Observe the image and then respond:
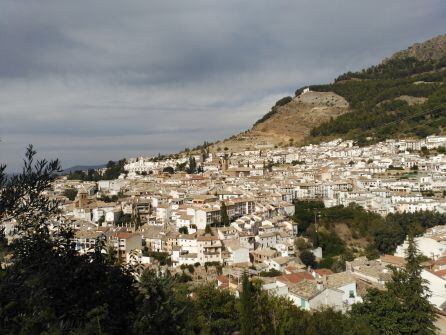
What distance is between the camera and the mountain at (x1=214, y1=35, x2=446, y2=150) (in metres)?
65.2

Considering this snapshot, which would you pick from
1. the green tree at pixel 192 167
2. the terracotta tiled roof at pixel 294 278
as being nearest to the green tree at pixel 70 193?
the green tree at pixel 192 167

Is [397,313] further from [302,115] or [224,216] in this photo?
[302,115]

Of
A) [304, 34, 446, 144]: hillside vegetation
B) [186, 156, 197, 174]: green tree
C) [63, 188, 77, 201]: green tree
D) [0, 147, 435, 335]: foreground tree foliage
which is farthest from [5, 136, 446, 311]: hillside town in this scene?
[304, 34, 446, 144]: hillside vegetation

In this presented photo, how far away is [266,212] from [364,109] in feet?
167

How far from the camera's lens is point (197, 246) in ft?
87.8

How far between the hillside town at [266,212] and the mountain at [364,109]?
8258 millimetres

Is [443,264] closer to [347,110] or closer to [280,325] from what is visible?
[280,325]

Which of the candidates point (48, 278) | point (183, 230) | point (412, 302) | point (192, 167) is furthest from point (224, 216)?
point (192, 167)

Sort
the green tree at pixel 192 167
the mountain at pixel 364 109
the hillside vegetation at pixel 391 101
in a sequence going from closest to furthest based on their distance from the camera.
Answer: the green tree at pixel 192 167 < the hillside vegetation at pixel 391 101 < the mountain at pixel 364 109

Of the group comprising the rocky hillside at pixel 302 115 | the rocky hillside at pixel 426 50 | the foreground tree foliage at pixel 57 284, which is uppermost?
the rocky hillside at pixel 426 50

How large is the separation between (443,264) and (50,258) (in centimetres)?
2019

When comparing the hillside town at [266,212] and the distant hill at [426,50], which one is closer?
the hillside town at [266,212]

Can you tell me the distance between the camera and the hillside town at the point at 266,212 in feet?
63.9

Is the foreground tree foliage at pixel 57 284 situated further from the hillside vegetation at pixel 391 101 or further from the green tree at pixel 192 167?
the hillside vegetation at pixel 391 101
